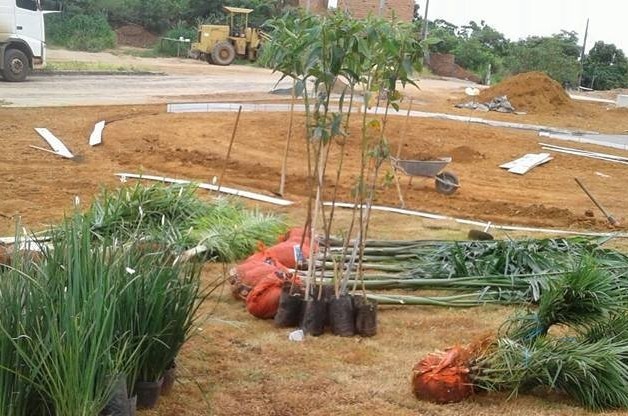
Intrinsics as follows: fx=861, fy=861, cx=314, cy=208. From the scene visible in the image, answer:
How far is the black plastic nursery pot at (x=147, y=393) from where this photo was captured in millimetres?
3814

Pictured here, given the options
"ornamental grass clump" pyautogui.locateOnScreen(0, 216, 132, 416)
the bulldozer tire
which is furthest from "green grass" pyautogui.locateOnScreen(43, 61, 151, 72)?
"ornamental grass clump" pyautogui.locateOnScreen(0, 216, 132, 416)

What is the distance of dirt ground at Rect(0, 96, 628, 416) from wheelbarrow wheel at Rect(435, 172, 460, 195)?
0.52ft

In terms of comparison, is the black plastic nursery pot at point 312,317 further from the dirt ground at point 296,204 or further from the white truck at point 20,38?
the white truck at point 20,38

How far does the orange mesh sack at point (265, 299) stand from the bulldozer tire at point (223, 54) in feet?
98.7

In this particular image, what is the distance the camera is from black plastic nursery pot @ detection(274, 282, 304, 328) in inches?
207

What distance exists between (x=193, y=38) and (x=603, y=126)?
77.9 ft

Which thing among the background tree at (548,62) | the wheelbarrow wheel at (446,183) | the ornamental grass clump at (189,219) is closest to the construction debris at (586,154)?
the wheelbarrow wheel at (446,183)

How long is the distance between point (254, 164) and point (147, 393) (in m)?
8.36

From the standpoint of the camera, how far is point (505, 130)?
62.4 feet

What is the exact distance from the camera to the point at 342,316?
5.18 m

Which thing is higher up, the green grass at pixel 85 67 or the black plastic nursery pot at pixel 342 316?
the black plastic nursery pot at pixel 342 316

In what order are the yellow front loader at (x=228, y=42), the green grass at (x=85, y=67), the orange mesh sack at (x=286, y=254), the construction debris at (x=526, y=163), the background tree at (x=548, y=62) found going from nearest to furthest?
the orange mesh sack at (x=286, y=254), the construction debris at (x=526, y=163), the green grass at (x=85, y=67), the yellow front loader at (x=228, y=42), the background tree at (x=548, y=62)

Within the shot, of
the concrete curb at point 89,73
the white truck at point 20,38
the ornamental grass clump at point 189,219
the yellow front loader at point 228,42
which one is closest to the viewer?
the ornamental grass clump at point 189,219

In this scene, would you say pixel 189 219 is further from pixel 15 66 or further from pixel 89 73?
pixel 89 73
